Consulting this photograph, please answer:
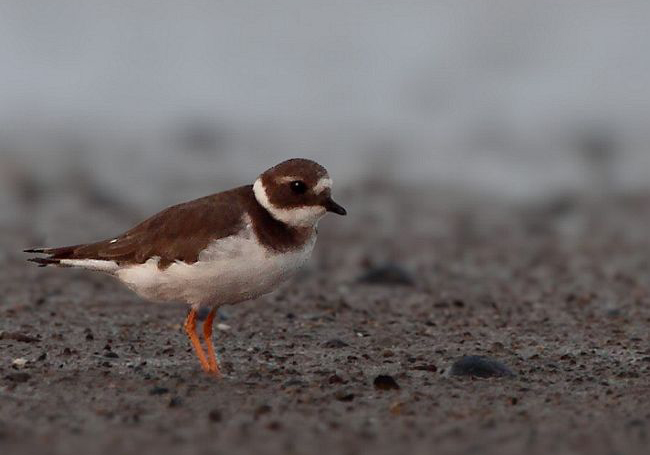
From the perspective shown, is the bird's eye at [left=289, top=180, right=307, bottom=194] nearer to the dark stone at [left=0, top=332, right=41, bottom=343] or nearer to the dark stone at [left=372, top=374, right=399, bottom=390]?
the dark stone at [left=372, top=374, right=399, bottom=390]

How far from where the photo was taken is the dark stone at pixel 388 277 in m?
Result: 9.60

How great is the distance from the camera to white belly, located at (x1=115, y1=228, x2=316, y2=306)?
238 inches

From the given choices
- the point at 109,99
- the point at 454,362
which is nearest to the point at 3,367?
the point at 454,362

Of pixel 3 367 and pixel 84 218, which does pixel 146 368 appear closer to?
pixel 3 367

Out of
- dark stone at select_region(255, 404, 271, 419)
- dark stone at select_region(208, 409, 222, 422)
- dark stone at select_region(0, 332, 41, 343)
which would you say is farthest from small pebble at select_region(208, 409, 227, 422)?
dark stone at select_region(0, 332, 41, 343)

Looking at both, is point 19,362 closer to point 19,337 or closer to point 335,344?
point 19,337

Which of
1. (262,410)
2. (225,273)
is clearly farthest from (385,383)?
(225,273)

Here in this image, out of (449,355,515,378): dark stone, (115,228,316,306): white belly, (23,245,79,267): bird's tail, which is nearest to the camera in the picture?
(115,228,316,306): white belly

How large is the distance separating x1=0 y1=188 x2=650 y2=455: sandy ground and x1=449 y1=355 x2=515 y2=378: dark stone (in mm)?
72

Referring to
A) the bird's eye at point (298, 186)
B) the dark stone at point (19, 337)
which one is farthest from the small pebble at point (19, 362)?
the bird's eye at point (298, 186)

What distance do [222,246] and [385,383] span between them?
3.49 ft

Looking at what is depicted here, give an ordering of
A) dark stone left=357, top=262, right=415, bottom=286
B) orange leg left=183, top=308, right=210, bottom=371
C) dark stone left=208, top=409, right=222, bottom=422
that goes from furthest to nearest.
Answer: dark stone left=357, top=262, right=415, bottom=286, orange leg left=183, top=308, right=210, bottom=371, dark stone left=208, top=409, right=222, bottom=422

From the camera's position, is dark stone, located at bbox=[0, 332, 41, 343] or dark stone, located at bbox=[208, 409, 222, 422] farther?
dark stone, located at bbox=[0, 332, 41, 343]

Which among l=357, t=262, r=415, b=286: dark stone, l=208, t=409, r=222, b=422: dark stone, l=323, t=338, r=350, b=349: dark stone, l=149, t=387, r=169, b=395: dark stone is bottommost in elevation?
l=208, t=409, r=222, b=422: dark stone
